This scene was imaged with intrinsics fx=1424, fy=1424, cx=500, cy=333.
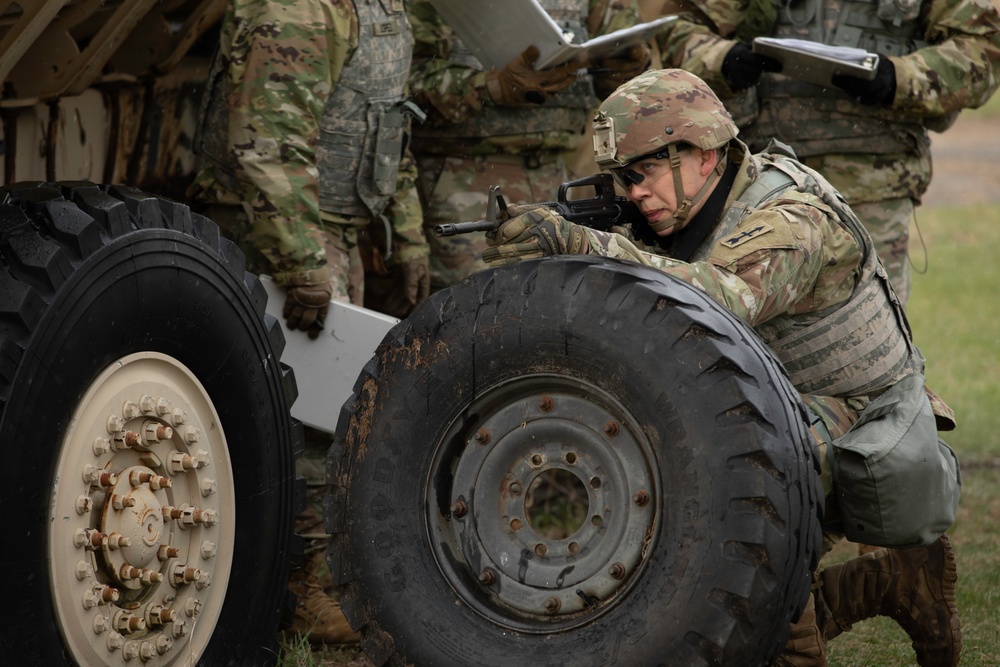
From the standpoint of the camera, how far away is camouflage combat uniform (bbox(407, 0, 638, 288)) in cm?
525

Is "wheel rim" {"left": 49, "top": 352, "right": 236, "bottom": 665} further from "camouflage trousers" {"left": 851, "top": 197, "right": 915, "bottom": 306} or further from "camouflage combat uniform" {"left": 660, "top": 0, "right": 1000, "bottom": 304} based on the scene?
"camouflage trousers" {"left": 851, "top": 197, "right": 915, "bottom": 306}

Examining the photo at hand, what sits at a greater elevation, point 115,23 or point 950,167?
point 115,23

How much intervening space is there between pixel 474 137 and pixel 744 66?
1049 millimetres

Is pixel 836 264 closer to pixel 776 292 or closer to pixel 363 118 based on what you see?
pixel 776 292

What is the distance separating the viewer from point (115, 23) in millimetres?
3695

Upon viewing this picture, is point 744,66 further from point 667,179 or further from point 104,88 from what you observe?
point 104,88

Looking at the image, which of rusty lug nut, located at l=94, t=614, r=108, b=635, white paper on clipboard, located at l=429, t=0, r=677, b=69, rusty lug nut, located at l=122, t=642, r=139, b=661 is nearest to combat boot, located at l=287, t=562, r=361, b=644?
rusty lug nut, located at l=122, t=642, r=139, b=661

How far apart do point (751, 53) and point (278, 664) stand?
115 inches

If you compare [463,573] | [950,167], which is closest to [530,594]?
[463,573]

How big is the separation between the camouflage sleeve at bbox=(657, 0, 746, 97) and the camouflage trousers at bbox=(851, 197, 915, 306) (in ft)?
2.40

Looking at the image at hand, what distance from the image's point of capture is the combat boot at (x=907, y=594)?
3.99m

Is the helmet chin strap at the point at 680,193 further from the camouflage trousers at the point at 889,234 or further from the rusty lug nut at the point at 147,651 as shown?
the camouflage trousers at the point at 889,234

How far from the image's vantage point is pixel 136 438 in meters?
3.08

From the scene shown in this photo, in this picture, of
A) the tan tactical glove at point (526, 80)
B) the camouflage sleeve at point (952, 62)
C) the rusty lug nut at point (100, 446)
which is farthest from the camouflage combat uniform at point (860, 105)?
the rusty lug nut at point (100, 446)
